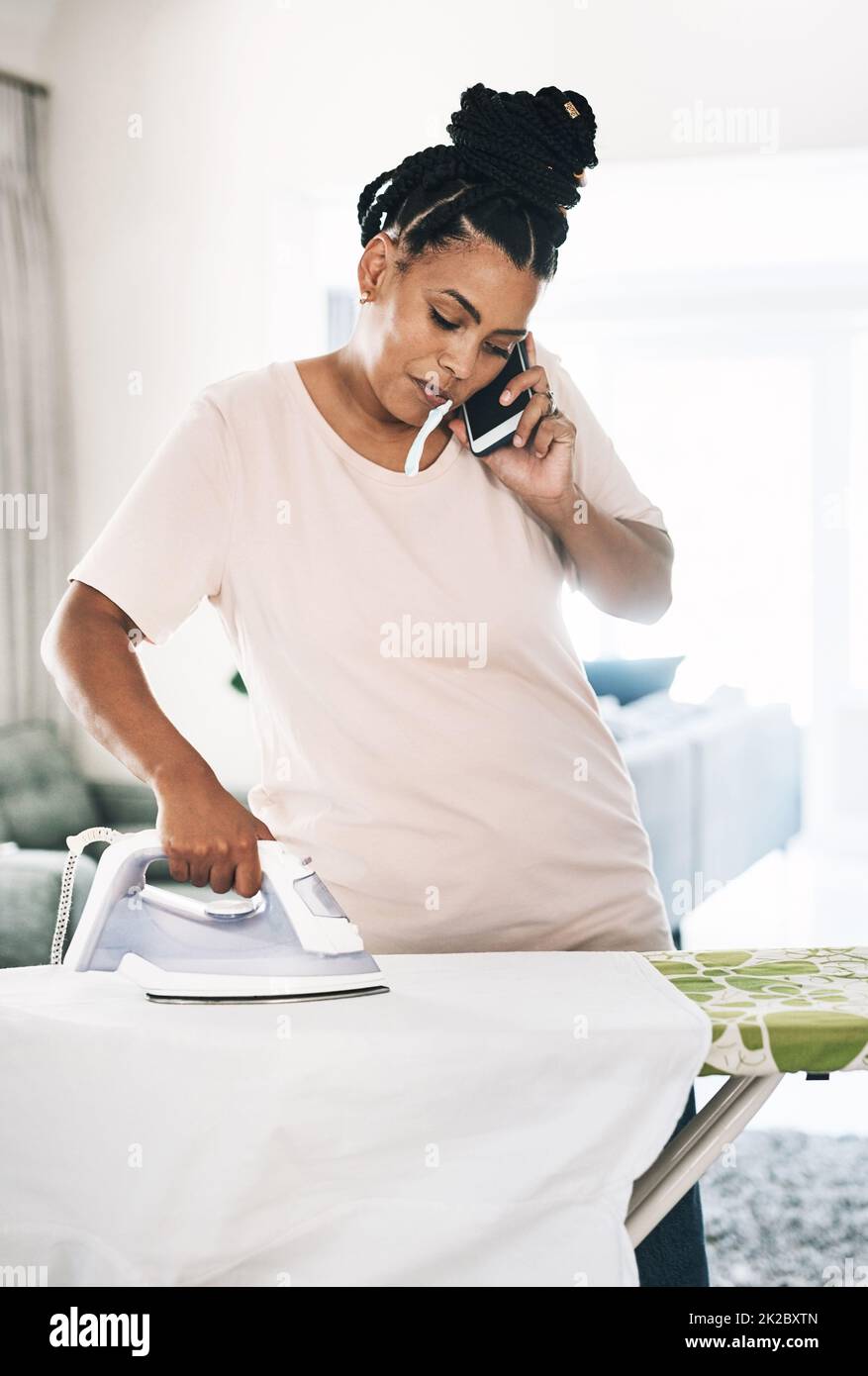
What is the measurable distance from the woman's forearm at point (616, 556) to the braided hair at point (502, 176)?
24cm

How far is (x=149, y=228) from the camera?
3760 mm

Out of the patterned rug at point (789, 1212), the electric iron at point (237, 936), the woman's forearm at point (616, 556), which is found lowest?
the patterned rug at point (789, 1212)

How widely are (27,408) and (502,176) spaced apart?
10.3 feet

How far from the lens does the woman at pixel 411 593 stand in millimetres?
1233

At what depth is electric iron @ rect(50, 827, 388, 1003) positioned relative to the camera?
114cm

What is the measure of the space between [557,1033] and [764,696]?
5.85 metres

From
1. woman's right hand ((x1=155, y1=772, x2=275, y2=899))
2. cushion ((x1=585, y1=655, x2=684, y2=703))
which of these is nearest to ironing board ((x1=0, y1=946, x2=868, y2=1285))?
woman's right hand ((x1=155, y1=772, x2=275, y2=899))

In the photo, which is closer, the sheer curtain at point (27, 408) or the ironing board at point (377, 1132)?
the ironing board at point (377, 1132)

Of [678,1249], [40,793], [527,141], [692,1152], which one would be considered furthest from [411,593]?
[40,793]

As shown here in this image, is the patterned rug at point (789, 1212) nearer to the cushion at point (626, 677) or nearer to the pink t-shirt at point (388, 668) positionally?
the pink t-shirt at point (388, 668)

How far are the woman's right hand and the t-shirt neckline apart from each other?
1.15 ft

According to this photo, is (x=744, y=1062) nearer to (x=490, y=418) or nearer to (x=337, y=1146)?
(x=337, y=1146)

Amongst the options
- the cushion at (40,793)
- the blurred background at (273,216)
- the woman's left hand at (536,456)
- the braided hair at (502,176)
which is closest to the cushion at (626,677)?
the blurred background at (273,216)
